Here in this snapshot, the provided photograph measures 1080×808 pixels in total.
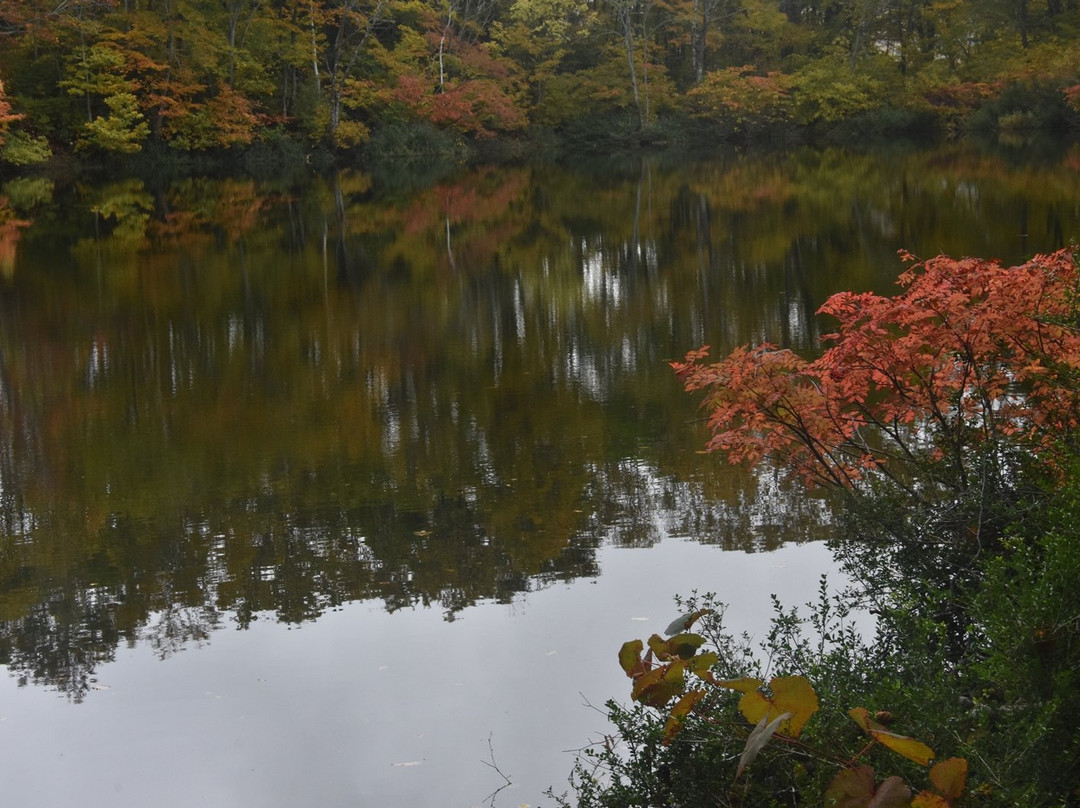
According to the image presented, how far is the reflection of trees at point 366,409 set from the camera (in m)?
5.44

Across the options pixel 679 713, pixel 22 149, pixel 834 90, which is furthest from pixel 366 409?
pixel 834 90

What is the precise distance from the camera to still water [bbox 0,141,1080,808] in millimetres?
4016

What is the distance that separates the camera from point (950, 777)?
7.28 feet

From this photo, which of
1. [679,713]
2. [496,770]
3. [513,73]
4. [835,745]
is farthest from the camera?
[513,73]

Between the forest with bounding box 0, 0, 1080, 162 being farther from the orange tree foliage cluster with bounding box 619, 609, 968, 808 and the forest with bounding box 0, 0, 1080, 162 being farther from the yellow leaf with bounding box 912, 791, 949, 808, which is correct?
the yellow leaf with bounding box 912, 791, 949, 808

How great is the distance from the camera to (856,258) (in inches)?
563

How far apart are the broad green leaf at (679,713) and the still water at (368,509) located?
97cm

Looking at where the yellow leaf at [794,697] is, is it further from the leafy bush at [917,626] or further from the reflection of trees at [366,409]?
the reflection of trees at [366,409]

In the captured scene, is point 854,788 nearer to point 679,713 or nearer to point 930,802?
point 930,802

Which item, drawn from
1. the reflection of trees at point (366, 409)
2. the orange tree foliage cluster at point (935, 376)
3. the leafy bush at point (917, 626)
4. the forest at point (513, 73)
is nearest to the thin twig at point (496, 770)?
the leafy bush at point (917, 626)

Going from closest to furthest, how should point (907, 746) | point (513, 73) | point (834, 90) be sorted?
1. point (907, 746)
2. point (834, 90)
3. point (513, 73)

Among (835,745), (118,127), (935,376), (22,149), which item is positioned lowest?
(835,745)

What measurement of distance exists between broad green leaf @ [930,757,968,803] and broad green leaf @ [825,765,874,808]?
0.13 meters

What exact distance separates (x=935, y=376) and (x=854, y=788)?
9.42 feet
